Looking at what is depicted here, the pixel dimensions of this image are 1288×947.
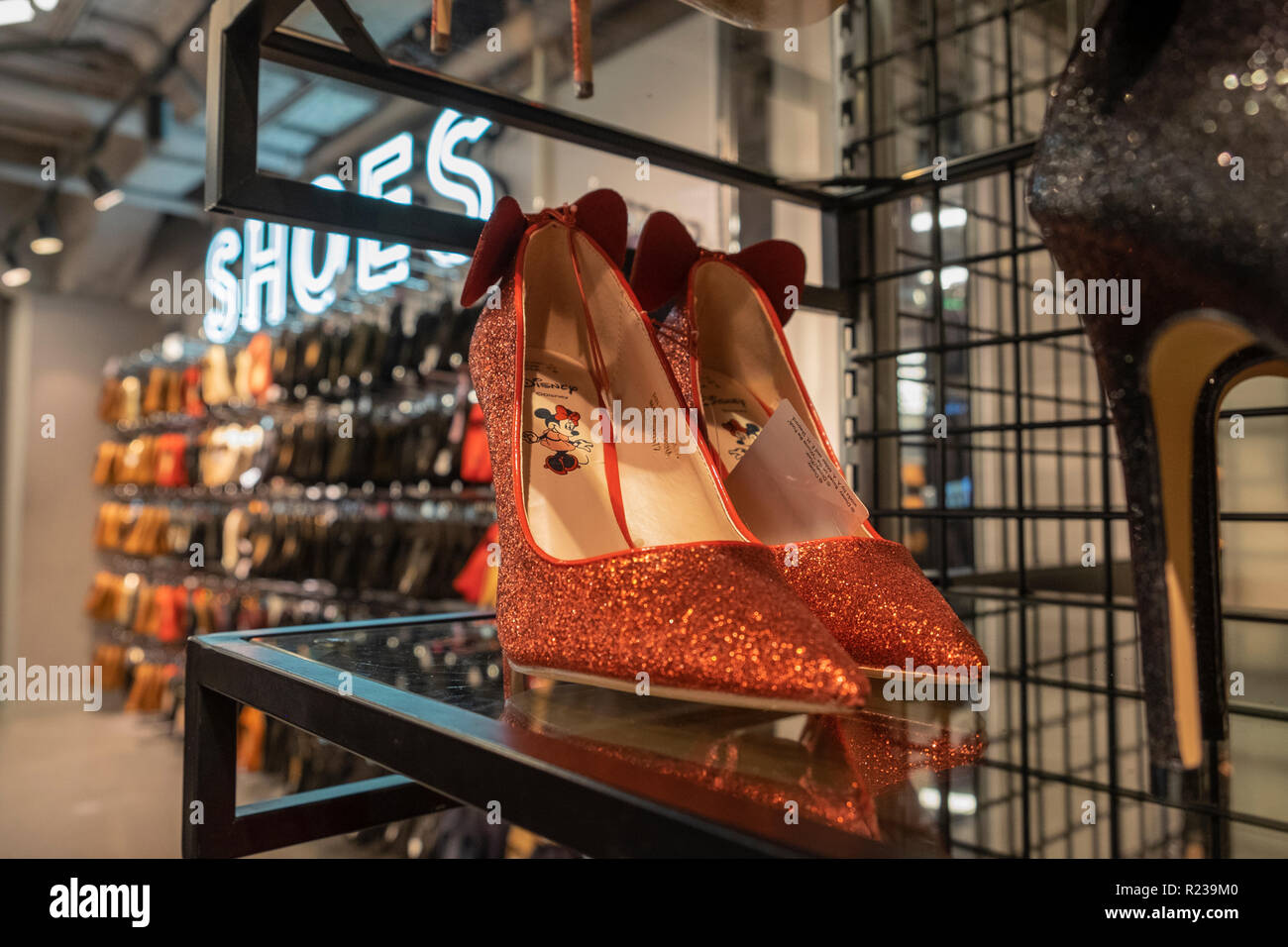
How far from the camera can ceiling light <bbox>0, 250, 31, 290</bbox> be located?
4.43 meters

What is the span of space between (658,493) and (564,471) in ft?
0.20

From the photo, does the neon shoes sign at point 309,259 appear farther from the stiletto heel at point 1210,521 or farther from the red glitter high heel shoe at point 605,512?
the stiletto heel at point 1210,521

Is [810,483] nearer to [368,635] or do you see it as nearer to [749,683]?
[749,683]

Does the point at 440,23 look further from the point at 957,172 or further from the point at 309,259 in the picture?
the point at 309,259

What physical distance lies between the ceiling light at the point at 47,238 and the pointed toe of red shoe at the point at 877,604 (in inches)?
187

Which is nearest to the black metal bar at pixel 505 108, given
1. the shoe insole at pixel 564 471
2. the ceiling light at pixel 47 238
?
the shoe insole at pixel 564 471

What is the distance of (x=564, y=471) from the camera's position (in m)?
0.53

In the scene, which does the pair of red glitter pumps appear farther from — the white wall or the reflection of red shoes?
the white wall

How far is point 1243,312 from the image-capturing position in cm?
28

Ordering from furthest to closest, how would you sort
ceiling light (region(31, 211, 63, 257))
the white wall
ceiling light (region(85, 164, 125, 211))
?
the white wall < ceiling light (region(31, 211, 63, 257)) < ceiling light (region(85, 164, 125, 211))

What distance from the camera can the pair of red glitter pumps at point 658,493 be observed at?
336mm

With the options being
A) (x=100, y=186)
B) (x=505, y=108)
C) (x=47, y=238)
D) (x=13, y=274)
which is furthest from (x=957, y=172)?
(x=13, y=274)

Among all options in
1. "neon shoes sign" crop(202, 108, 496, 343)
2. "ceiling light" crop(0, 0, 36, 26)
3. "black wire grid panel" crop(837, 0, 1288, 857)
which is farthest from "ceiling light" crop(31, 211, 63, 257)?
"black wire grid panel" crop(837, 0, 1288, 857)

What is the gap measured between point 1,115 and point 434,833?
3.84 m
